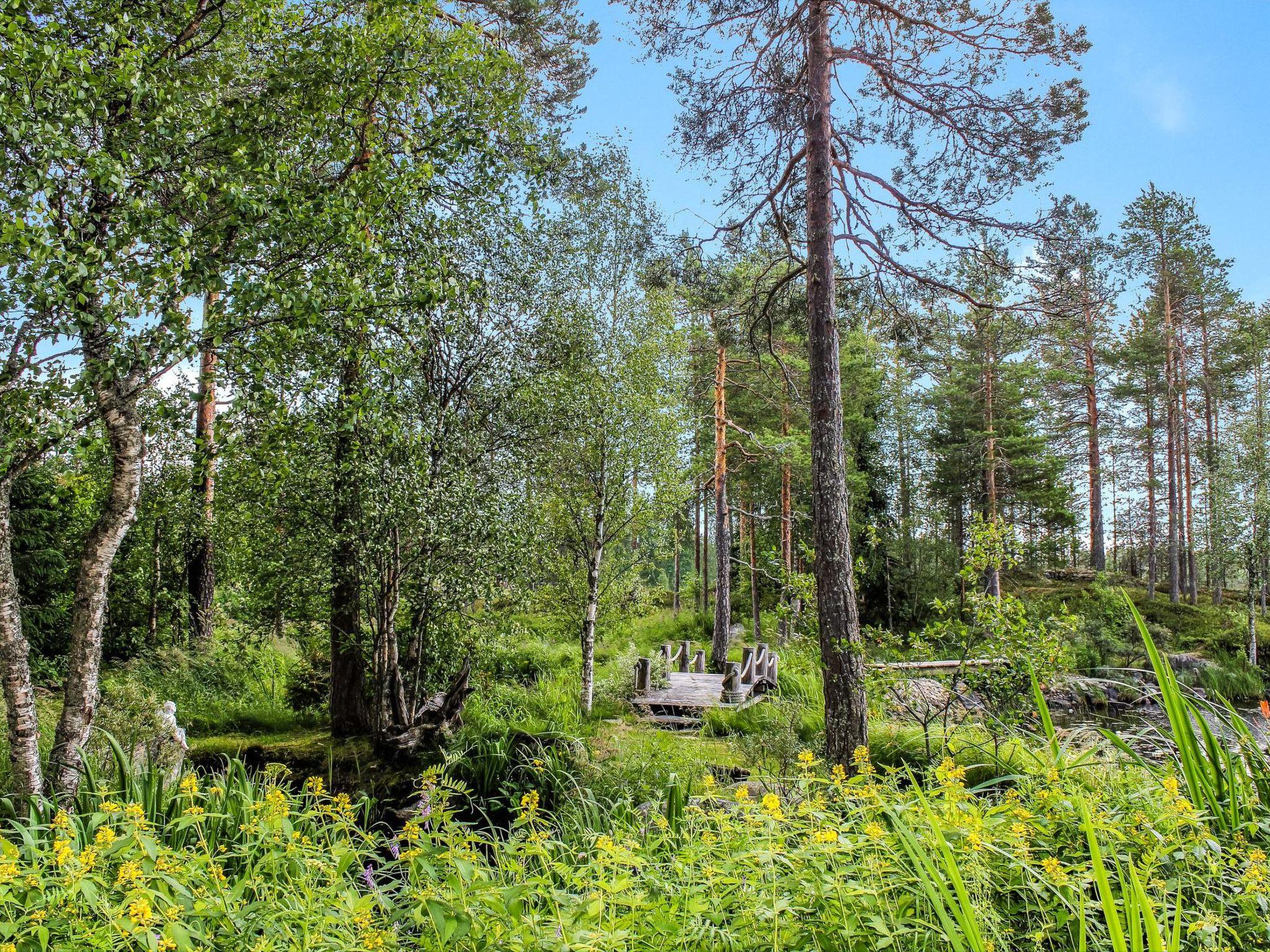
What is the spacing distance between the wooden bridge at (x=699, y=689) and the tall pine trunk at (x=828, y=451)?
4.38 meters

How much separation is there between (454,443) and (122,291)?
3.67 metres

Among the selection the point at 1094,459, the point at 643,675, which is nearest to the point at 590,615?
the point at 643,675

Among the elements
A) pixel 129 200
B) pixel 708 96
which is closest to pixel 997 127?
pixel 708 96

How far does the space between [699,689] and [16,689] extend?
9268mm

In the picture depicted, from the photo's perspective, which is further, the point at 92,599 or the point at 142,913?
the point at 92,599

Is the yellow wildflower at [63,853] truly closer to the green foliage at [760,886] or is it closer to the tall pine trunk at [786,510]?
the green foliage at [760,886]

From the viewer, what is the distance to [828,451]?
6402 millimetres

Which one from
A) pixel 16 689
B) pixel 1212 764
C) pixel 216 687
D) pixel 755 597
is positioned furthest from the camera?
pixel 755 597

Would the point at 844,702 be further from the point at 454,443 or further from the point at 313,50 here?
the point at 313,50

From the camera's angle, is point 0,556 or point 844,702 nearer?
point 0,556

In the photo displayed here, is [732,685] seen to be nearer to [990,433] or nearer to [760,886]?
[760,886]

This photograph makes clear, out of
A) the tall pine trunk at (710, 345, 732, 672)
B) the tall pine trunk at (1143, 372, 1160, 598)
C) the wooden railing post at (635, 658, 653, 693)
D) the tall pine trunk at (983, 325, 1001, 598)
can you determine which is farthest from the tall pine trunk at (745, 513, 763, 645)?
the tall pine trunk at (1143, 372, 1160, 598)

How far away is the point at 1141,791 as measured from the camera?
228cm

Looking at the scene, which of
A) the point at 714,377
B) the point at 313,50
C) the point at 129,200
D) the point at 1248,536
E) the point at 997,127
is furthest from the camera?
the point at 1248,536
